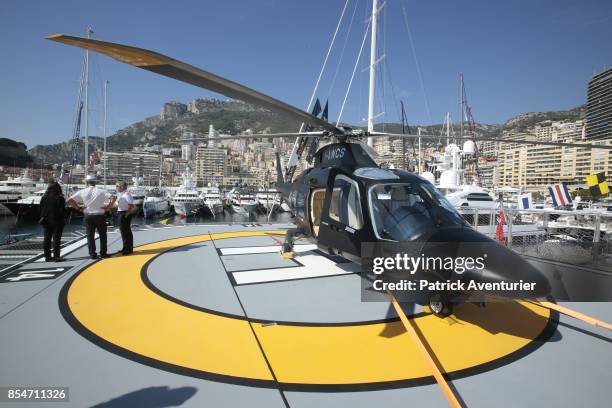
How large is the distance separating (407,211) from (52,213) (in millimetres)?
6809

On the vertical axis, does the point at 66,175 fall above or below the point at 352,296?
above

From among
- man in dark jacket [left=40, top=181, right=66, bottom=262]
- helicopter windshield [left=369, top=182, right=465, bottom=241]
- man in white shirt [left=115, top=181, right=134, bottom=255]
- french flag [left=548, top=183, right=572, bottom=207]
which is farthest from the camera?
french flag [left=548, top=183, right=572, bottom=207]

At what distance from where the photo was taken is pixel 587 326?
12.8 feet

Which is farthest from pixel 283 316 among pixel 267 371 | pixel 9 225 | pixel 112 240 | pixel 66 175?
pixel 9 225

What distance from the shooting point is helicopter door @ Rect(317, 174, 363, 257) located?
4672 mm

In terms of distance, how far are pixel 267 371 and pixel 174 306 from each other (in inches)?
83.9

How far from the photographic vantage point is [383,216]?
14.3ft

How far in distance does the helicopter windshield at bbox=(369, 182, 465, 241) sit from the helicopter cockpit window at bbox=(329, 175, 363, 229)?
0.29 m

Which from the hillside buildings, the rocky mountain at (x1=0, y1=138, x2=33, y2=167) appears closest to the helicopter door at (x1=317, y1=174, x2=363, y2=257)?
the hillside buildings

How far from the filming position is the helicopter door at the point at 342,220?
184 inches

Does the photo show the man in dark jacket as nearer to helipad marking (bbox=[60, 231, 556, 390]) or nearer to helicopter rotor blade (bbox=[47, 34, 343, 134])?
helipad marking (bbox=[60, 231, 556, 390])

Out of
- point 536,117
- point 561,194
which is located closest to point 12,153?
point 561,194

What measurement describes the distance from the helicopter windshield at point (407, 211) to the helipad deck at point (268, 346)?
119cm

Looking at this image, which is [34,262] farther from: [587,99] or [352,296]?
[587,99]
